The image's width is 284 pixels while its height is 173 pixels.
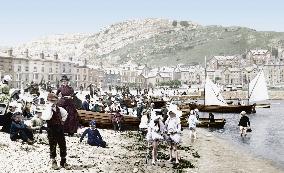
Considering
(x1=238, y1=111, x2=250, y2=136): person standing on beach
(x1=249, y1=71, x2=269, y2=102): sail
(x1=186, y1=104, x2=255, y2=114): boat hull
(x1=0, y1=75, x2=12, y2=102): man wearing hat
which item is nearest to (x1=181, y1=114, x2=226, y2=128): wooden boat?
(x1=238, y1=111, x2=250, y2=136): person standing on beach

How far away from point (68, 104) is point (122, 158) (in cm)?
368

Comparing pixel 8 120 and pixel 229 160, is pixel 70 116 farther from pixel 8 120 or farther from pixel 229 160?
pixel 229 160

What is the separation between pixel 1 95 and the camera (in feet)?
73.2

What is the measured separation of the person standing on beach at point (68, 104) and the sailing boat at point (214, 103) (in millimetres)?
40742

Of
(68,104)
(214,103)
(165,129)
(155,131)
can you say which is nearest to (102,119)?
(68,104)

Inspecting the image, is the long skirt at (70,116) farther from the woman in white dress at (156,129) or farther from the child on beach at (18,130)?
the woman in white dress at (156,129)

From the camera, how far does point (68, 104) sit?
2108 cm

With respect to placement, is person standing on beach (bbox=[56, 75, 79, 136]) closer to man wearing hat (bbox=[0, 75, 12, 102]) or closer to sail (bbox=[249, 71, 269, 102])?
man wearing hat (bbox=[0, 75, 12, 102])

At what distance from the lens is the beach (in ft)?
53.0

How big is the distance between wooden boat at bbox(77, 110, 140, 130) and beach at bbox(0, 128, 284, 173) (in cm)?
166

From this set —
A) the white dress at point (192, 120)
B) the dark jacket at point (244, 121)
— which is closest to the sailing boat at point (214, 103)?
the dark jacket at point (244, 121)

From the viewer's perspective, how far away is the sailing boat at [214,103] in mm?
64625

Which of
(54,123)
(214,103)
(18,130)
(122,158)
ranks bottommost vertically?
(214,103)

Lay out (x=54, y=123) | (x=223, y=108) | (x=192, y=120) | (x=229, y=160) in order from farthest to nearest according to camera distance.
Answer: (x=223, y=108) < (x=192, y=120) < (x=229, y=160) < (x=54, y=123)
